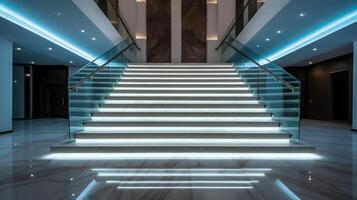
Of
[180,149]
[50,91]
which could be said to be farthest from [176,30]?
[180,149]

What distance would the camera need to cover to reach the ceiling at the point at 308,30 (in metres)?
7.41

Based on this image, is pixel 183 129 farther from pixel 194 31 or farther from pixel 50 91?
pixel 50 91

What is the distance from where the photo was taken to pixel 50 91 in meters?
17.5

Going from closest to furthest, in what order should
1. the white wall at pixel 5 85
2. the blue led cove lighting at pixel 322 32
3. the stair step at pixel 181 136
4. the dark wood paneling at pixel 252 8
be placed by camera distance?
the stair step at pixel 181 136 < the blue led cove lighting at pixel 322 32 < the white wall at pixel 5 85 < the dark wood paneling at pixel 252 8

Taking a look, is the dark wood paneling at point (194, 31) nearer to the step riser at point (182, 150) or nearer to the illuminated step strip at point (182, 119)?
the illuminated step strip at point (182, 119)

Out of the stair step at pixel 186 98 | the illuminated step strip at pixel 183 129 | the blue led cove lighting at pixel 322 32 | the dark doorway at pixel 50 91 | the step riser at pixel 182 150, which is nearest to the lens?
the step riser at pixel 182 150

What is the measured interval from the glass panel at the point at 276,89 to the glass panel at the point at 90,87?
4172 mm

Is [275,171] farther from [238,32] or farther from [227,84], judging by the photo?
[238,32]

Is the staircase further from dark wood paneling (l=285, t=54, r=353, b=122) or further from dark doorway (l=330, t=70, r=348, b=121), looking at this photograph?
dark doorway (l=330, t=70, r=348, b=121)

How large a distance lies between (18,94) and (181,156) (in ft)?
44.5

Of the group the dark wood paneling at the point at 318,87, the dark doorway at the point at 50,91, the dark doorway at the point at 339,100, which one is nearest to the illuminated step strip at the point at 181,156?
the dark wood paneling at the point at 318,87

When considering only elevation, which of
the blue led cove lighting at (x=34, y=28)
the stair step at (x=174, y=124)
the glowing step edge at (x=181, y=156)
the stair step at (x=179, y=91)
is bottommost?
the glowing step edge at (x=181, y=156)

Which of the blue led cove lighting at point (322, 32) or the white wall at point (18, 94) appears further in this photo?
the white wall at point (18, 94)

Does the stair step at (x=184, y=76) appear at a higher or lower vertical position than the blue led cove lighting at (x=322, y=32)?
lower
